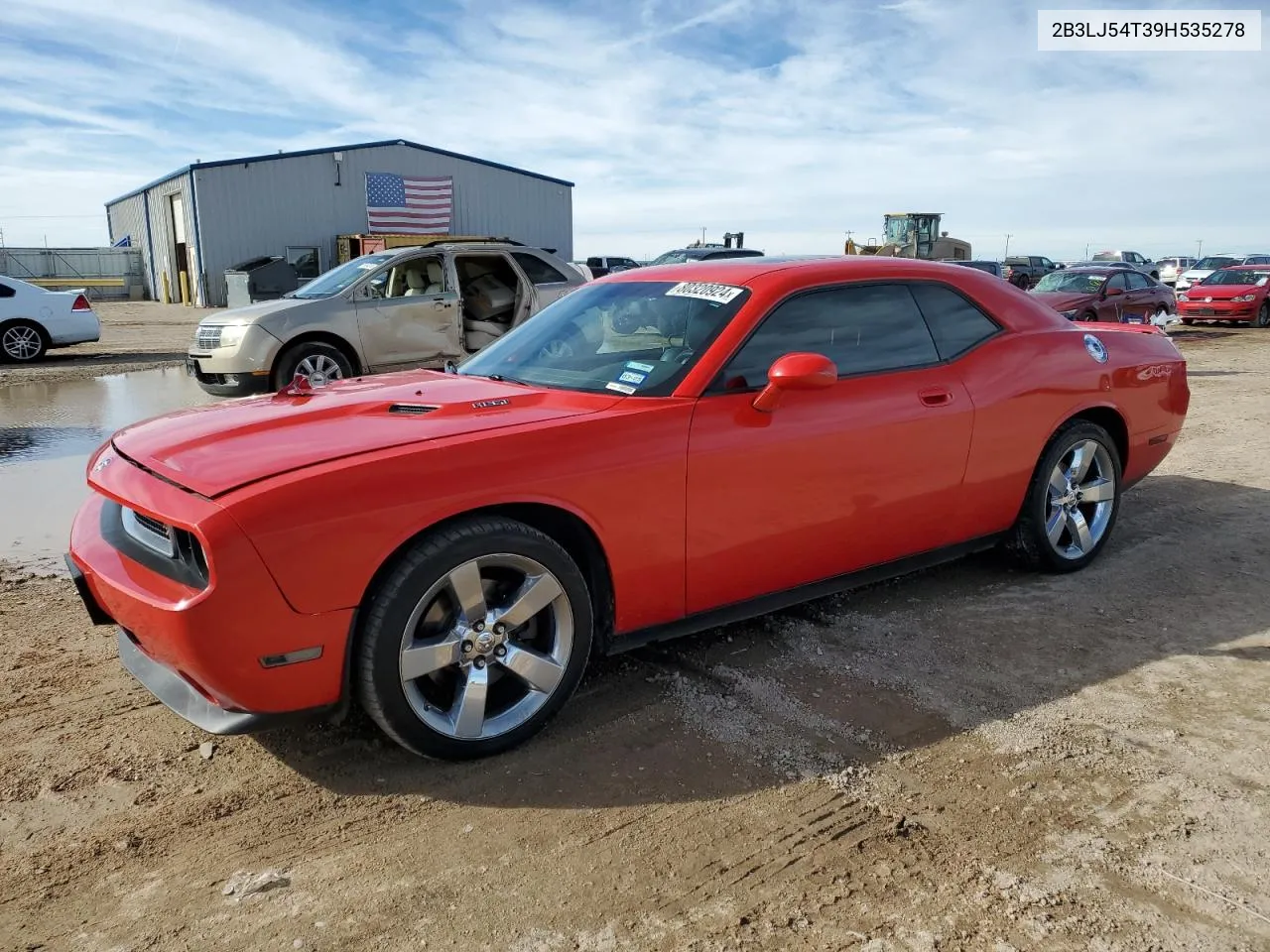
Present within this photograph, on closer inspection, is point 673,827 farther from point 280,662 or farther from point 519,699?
point 280,662

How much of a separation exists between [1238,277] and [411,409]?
2428cm

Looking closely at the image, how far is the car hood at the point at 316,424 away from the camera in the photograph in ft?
8.73

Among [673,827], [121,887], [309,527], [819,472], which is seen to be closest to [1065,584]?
[819,472]

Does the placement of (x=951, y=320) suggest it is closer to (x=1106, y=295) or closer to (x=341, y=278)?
(x=341, y=278)

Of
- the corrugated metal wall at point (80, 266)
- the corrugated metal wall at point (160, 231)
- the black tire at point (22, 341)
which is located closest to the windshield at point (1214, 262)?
the black tire at point (22, 341)

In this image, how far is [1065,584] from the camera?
4398 mm

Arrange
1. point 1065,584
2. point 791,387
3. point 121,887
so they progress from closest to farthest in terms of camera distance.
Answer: point 121,887 < point 791,387 < point 1065,584

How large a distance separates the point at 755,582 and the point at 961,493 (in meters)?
1.13

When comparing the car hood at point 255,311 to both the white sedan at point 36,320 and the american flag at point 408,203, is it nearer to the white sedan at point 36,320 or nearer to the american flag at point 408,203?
the white sedan at point 36,320

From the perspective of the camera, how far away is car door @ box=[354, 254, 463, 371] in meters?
9.36

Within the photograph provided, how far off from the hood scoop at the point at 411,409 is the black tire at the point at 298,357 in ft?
20.2

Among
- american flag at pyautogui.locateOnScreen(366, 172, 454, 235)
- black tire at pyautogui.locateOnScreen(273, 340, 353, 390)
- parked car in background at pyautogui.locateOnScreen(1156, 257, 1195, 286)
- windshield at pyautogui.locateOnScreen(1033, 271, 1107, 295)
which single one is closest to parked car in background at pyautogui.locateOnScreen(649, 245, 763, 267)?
windshield at pyautogui.locateOnScreen(1033, 271, 1107, 295)

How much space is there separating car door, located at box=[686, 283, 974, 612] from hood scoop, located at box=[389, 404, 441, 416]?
0.91m

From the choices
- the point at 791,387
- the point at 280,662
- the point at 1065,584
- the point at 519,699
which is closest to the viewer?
the point at 280,662
